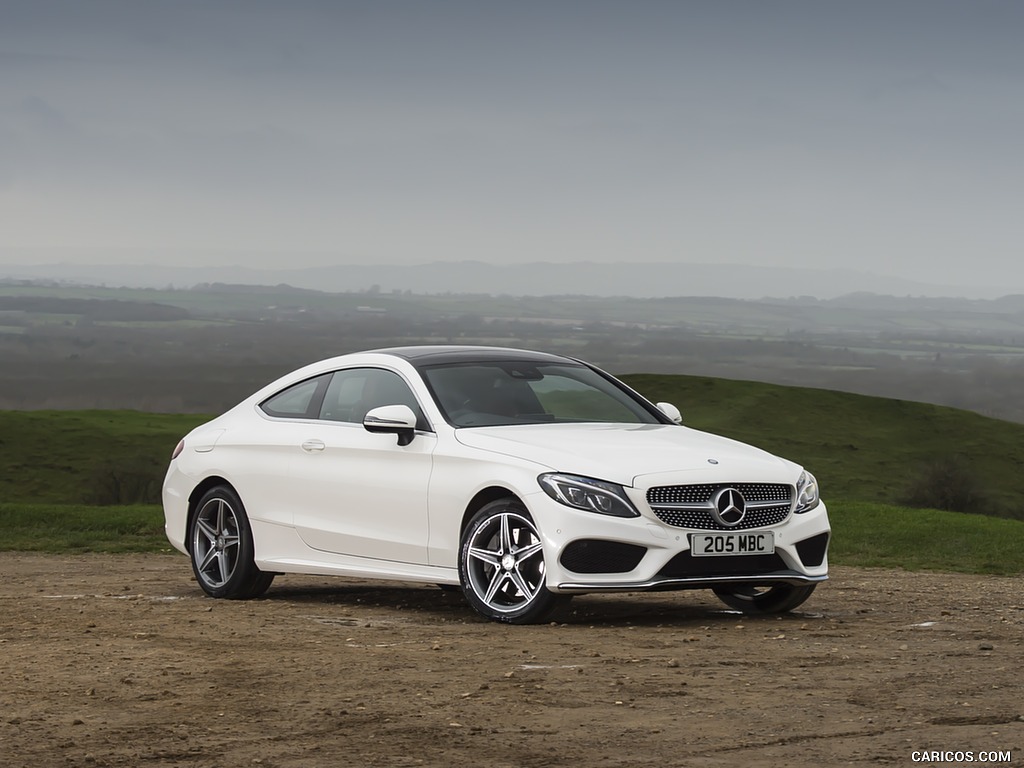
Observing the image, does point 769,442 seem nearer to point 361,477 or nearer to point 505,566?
→ point 361,477

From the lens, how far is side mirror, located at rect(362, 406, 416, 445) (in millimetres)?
9781

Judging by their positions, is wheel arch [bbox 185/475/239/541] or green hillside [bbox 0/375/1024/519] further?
green hillside [bbox 0/375/1024/519]

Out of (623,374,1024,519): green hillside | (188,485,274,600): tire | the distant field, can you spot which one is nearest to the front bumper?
(188,485,274,600): tire

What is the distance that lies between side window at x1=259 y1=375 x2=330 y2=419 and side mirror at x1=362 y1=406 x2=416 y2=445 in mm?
1151

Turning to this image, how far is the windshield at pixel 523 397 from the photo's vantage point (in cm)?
1004

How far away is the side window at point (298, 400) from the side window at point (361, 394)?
108 mm

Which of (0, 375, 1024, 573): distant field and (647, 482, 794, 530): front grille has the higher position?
(647, 482, 794, 530): front grille

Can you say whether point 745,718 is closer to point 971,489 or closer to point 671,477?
point 671,477

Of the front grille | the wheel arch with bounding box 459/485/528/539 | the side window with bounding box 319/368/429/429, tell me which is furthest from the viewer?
the side window with bounding box 319/368/429/429

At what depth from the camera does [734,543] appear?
9070 mm

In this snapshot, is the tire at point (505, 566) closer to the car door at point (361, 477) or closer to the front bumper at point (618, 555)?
the front bumper at point (618, 555)

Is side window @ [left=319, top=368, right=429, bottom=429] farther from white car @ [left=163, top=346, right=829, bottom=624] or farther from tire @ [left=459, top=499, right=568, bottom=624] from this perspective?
tire @ [left=459, top=499, right=568, bottom=624]

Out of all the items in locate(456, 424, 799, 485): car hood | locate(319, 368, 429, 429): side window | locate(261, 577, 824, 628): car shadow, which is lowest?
locate(261, 577, 824, 628): car shadow

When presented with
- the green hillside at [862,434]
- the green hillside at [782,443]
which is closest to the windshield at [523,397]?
the green hillside at [862,434]
